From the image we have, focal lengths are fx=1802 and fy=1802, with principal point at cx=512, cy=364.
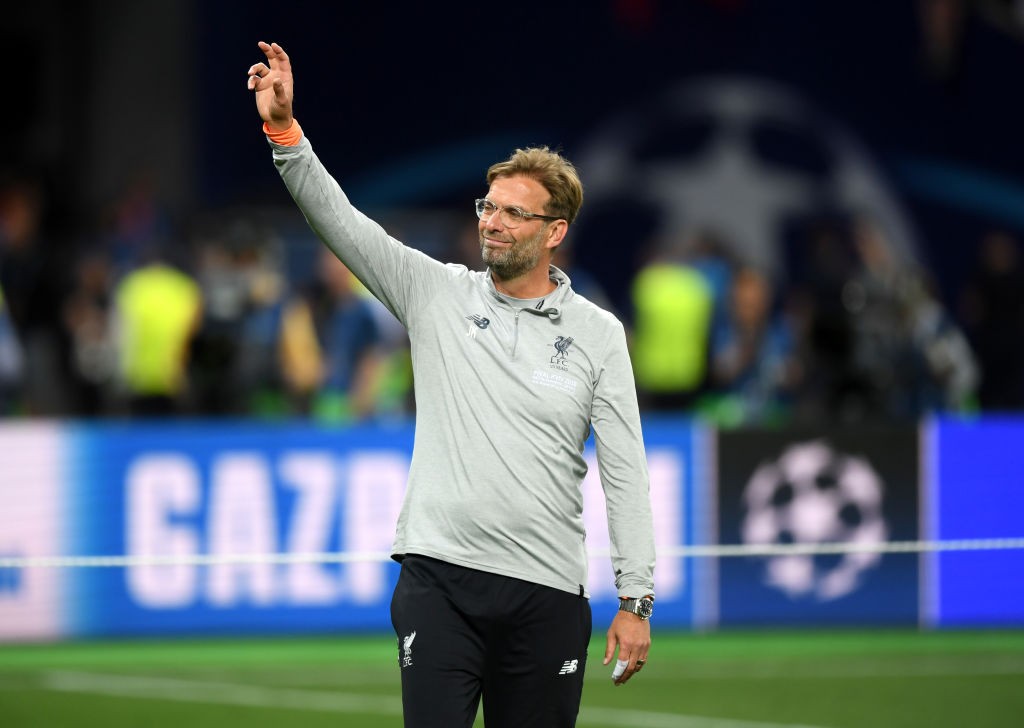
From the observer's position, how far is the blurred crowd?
13.4 m

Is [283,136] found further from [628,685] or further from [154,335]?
[154,335]

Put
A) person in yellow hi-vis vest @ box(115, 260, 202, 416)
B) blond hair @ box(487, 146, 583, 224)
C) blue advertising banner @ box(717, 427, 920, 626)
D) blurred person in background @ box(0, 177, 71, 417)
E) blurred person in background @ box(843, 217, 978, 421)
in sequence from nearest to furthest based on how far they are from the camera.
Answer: blond hair @ box(487, 146, 583, 224), blue advertising banner @ box(717, 427, 920, 626), person in yellow hi-vis vest @ box(115, 260, 202, 416), blurred person in background @ box(0, 177, 71, 417), blurred person in background @ box(843, 217, 978, 421)

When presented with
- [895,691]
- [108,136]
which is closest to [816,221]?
[108,136]

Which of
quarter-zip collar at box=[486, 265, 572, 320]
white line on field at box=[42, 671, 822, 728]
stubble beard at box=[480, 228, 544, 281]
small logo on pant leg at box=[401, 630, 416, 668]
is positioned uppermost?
stubble beard at box=[480, 228, 544, 281]

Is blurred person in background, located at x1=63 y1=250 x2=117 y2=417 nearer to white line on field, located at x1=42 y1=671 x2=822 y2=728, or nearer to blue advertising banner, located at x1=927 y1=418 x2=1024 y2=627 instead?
white line on field, located at x1=42 y1=671 x2=822 y2=728

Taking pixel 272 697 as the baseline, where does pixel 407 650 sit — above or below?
above

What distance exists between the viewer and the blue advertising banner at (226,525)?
34.6 feet

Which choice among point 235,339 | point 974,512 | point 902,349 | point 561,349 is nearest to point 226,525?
point 235,339

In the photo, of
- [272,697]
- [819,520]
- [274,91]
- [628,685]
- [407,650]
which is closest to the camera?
[274,91]

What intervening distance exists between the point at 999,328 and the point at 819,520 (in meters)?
6.78

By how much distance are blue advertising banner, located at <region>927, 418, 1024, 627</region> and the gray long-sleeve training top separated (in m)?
6.60

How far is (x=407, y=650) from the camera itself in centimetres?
488

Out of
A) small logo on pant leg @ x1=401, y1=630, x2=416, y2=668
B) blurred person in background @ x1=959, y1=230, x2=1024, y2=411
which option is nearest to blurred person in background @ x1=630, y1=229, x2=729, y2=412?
blurred person in background @ x1=959, y1=230, x2=1024, y2=411

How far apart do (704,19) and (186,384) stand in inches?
420
